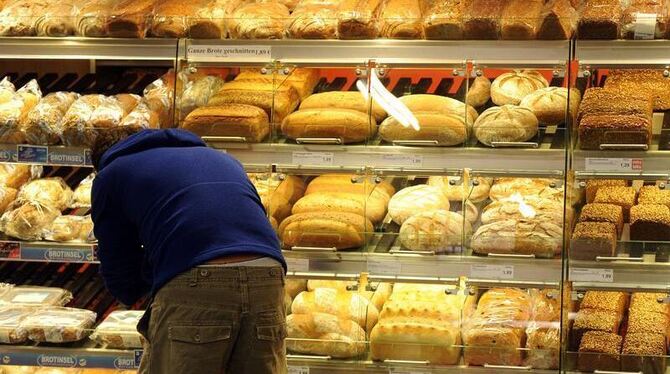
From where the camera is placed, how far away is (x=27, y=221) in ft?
13.9

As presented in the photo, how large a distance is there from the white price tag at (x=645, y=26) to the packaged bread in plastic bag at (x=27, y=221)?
2314 millimetres

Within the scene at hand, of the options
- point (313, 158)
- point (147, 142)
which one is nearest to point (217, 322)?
point (147, 142)

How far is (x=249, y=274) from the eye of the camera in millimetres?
2947

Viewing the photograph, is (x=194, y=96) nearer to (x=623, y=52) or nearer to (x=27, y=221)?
(x=27, y=221)

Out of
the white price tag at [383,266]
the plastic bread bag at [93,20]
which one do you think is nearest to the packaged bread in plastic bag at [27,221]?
the plastic bread bag at [93,20]

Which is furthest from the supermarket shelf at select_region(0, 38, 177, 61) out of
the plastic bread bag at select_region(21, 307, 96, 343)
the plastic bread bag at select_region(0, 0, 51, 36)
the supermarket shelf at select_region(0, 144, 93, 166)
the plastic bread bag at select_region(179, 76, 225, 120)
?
the plastic bread bag at select_region(21, 307, 96, 343)

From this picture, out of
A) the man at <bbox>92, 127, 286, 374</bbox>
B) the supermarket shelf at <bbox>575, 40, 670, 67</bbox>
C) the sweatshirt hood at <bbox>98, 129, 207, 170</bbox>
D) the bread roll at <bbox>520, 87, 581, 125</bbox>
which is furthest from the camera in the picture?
the bread roll at <bbox>520, 87, 581, 125</bbox>

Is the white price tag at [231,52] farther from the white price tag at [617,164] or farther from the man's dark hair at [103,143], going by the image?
the white price tag at [617,164]

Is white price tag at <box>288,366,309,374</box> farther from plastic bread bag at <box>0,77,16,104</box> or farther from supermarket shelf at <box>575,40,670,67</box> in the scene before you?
plastic bread bag at <box>0,77,16,104</box>

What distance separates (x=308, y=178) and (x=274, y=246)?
3.78 feet

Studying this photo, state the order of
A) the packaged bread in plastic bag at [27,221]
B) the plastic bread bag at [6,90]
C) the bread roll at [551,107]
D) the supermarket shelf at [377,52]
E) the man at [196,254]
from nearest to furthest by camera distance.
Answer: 1. the man at [196,254]
2. the supermarket shelf at [377,52]
3. the bread roll at [551,107]
4. the packaged bread in plastic bag at [27,221]
5. the plastic bread bag at [6,90]

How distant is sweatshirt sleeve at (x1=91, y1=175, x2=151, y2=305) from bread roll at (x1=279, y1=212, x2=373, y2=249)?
35.7 inches

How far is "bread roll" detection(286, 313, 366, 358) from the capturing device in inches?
155

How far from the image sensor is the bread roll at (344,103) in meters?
4.05
